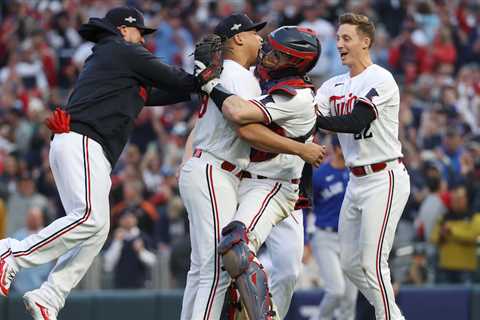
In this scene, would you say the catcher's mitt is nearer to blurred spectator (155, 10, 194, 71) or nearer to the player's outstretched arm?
the player's outstretched arm

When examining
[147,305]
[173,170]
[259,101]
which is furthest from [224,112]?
[173,170]

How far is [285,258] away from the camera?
384 inches

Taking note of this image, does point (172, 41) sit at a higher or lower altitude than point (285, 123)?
higher

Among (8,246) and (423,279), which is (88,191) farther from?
(423,279)

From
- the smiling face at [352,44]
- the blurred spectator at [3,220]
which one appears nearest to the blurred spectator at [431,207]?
the blurred spectator at [3,220]

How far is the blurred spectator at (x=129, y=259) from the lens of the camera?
13758 millimetres

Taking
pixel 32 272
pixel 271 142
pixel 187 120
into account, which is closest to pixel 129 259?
pixel 32 272

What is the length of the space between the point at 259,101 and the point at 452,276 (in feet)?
20.3

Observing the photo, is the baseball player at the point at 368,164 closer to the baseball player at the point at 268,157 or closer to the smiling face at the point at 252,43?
the baseball player at the point at 268,157

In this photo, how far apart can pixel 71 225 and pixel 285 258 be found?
5.75 ft

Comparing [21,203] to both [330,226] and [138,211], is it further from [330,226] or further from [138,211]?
[330,226]

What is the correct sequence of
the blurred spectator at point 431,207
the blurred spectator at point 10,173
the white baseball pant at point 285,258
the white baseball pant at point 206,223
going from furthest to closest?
the blurred spectator at point 10,173 → the blurred spectator at point 431,207 → the white baseball pant at point 285,258 → the white baseball pant at point 206,223

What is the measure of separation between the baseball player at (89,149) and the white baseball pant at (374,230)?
1.56m

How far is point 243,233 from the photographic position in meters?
8.50
